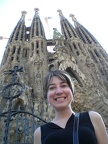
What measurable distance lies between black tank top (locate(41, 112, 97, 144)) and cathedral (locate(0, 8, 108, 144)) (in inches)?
349

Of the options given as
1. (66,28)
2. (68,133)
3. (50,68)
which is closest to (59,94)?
(68,133)

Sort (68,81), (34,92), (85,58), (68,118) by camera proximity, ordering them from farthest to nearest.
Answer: (85,58)
(34,92)
(68,81)
(68,118)

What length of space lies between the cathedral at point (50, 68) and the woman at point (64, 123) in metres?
8.69

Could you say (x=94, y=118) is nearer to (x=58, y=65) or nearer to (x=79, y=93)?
(x=79, y=93)

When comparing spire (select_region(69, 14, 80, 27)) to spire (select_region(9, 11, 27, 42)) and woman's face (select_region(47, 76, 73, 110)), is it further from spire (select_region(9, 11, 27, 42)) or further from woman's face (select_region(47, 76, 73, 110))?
woman's face (select_region(47, 76, 73, 110))

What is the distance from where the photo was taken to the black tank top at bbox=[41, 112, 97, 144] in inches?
54.9

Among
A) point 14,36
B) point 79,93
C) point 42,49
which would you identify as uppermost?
point 14,36

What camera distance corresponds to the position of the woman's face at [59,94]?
5.75 ft

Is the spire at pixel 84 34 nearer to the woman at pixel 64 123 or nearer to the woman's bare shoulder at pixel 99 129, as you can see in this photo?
the woman at pixel 64 123

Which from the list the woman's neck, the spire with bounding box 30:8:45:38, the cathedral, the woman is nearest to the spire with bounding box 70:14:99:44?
the cathedral

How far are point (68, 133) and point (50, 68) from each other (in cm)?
1876

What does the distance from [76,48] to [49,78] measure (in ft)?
71.5

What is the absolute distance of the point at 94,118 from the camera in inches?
60.5

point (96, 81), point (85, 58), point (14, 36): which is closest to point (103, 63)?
point (85, 58)
